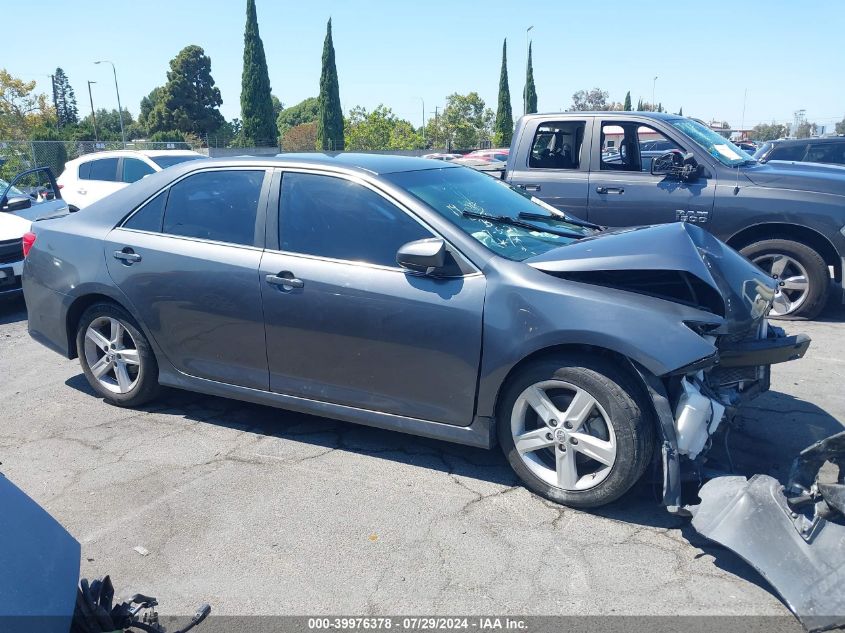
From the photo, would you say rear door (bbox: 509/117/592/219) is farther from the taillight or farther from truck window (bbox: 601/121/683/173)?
the taillight

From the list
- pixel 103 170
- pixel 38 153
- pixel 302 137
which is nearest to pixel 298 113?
pixel 302 137

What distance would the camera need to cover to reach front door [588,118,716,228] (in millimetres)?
7316

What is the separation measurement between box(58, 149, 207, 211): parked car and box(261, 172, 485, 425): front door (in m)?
10.5

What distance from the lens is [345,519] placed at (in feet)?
12.0

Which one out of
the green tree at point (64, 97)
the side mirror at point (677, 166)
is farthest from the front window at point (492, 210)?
the green tree at point (64, 97)

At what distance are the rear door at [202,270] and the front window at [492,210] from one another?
100 cm

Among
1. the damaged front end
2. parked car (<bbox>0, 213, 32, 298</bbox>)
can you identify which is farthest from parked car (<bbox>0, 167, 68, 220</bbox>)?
the damaged front end

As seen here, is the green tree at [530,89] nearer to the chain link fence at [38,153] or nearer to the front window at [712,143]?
the chain link fence at [38,153]

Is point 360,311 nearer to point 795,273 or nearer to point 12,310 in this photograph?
point 795,273

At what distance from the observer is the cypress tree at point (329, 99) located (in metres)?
48.7

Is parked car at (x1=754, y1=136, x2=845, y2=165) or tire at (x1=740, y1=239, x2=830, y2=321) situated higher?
parked car at (x1=754, y1=136, x2=845, y2=165)

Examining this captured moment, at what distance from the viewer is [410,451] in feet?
14.5

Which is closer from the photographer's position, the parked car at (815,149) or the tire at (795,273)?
the tire at (795,273)

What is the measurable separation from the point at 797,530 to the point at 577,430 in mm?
1032
